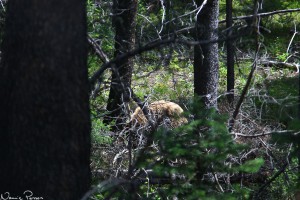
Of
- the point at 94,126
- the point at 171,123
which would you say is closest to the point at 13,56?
the point at 94,126

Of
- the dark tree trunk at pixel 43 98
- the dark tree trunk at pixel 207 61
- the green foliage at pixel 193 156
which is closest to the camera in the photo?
the dark tree trunk at pixel 43 98

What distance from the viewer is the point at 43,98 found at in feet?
15.2

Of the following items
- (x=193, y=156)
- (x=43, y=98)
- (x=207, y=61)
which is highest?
(x=207, y=61)

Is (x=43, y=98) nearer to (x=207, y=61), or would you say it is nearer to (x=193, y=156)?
(x=193, y=156)

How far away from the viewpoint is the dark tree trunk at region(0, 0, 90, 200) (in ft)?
15.2

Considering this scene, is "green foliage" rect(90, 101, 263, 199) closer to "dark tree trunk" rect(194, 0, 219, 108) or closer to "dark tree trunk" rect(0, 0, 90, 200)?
"dark tree trunk" rect(0, 0, 90, 200)

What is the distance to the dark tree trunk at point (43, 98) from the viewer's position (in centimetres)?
463

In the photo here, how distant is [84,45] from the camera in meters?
4.86

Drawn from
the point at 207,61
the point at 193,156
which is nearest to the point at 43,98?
the point at 193,156

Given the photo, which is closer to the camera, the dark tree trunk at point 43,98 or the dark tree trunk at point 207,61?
the dark tree trunk at point 43,98

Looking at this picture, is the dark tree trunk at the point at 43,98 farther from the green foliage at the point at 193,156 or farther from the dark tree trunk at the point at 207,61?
the dark tree trunk at the point at 207,61

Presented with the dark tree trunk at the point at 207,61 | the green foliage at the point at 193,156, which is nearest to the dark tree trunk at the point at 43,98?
the green foliage at the point at 193,156

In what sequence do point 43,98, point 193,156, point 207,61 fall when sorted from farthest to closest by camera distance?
point 207,61 → point 193,156 → point 43,98

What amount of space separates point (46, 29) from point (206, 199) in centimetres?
208
